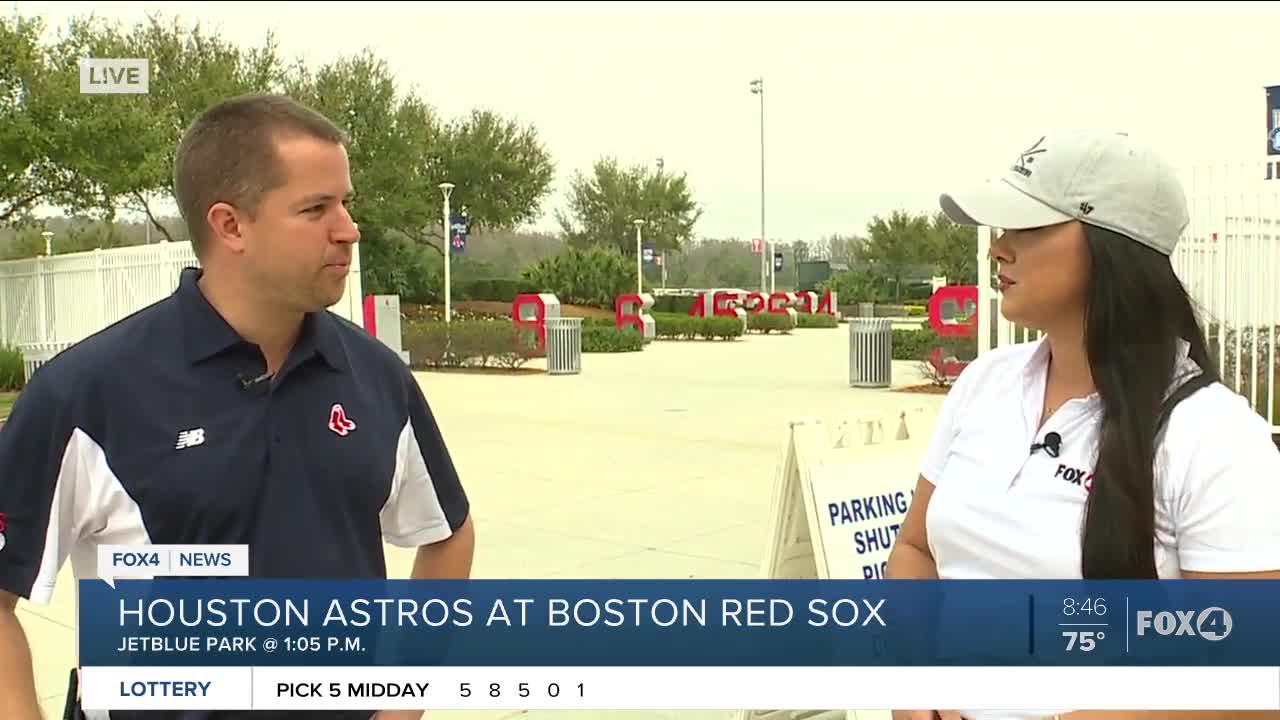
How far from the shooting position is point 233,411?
5.97ft

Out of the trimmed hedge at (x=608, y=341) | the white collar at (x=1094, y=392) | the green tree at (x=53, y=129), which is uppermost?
the green tree at (x=53, y=129)

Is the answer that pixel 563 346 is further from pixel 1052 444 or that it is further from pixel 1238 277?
pixel 1052 444

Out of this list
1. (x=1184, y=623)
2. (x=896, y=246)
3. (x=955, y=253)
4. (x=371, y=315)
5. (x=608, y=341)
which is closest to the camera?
(x=1184, y=623)

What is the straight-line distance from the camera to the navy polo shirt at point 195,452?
173 cm

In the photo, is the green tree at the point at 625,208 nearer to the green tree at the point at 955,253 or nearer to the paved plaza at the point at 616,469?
the green tree at the point at 955,253

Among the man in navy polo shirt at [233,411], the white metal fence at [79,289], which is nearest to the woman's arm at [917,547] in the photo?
the man in navy polo shirt at [233,411]

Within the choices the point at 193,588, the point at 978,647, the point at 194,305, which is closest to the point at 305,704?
the point at 193,588

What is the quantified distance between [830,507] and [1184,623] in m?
2.05

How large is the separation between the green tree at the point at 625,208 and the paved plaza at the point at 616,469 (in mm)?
43500

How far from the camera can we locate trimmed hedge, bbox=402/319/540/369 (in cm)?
2272

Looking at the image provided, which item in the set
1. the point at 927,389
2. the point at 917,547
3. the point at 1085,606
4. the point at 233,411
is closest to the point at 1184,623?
the point at 1085,606

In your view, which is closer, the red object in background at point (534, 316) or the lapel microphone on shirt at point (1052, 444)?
the lapel microphone on shirt at point (1052, 444)

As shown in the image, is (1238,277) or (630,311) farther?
(630,311)

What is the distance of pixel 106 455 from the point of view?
1739 millimetres
